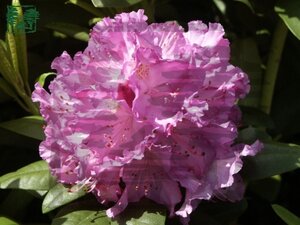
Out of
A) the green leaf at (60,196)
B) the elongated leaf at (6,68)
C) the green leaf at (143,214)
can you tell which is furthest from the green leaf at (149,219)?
the elongated leaf at (6,68)

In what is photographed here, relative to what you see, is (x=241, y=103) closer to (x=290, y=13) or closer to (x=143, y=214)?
(x=290, y=13)

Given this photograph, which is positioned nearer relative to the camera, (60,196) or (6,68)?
(60,196)

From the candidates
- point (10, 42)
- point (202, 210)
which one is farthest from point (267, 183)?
point (10, 42)

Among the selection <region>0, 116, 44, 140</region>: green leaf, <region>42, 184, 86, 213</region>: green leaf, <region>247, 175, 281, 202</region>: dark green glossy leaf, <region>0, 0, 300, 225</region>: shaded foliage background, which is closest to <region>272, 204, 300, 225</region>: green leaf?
<region>0, 0, 300, 225</region>: shaded foliage background

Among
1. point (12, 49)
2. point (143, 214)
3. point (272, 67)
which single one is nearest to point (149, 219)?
point (143, 214)

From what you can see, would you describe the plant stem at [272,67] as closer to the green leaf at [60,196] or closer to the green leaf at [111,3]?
the green leaf at [111,3]

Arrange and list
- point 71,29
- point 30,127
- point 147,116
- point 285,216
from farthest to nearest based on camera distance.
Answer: point 71,29, point 30,127, point 285,216, point 147,116
